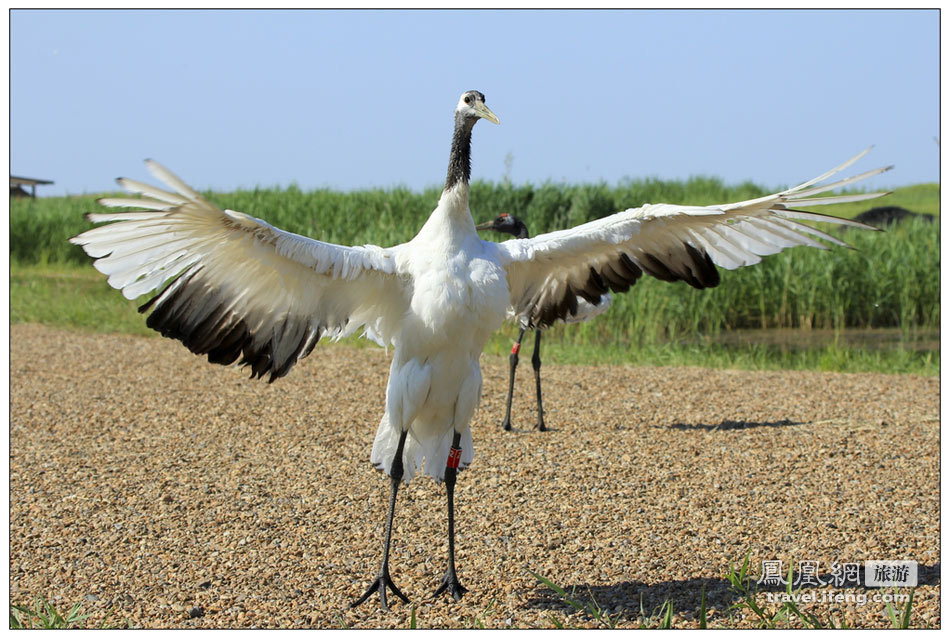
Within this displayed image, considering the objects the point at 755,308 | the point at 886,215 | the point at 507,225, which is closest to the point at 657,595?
the point at 507,225

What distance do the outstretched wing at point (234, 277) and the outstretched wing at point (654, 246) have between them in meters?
0.73

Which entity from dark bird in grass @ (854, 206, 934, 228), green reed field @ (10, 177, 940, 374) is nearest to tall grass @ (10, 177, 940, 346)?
green reed field @ (10, 177, 940, 374)

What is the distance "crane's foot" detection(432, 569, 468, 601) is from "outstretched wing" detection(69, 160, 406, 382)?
1102 mm

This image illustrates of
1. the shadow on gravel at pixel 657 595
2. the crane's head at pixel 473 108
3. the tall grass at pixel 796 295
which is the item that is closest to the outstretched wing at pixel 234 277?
the crane's head at pixel 473 108

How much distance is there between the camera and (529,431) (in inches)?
261

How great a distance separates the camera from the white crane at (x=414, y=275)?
357 centimetres

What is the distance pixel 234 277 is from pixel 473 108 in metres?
1.31

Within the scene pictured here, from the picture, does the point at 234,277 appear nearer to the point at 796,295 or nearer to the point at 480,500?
the point at 480,500

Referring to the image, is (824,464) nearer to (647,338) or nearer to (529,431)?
(529,431)

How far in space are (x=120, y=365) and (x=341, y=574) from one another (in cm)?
566

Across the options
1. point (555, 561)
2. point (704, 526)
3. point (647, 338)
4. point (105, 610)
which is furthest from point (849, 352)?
point (105, 610)

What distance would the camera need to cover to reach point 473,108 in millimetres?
4242

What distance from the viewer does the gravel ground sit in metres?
3.90

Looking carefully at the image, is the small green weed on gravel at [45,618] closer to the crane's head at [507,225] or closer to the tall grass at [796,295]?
the crane's head at [507,225]
